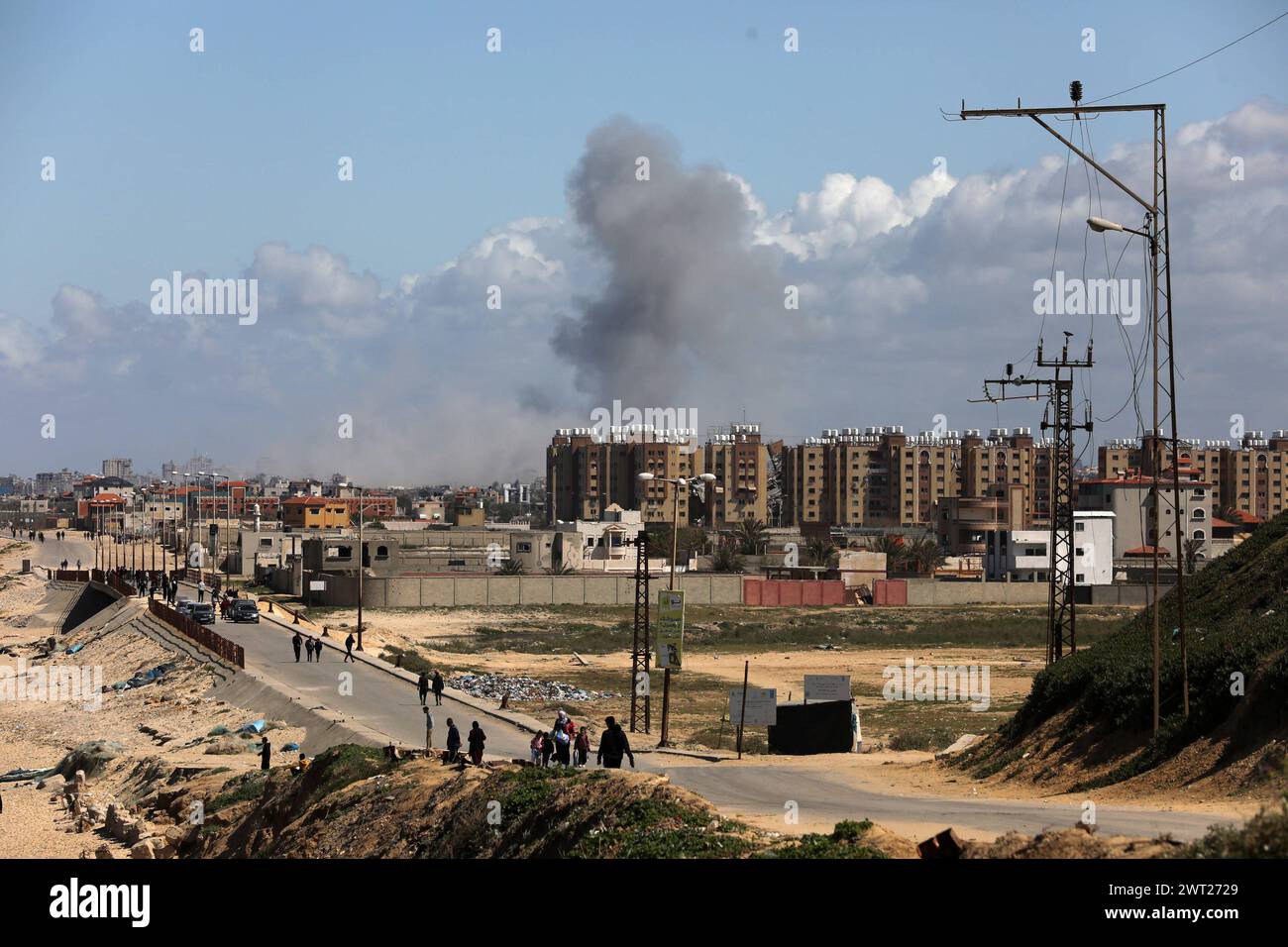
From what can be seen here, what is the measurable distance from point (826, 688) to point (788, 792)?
36.1 feet

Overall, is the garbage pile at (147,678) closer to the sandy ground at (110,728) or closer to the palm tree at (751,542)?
the sandy ground at (110,728)

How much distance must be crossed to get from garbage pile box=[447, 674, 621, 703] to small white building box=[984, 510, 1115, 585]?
57.1 metres

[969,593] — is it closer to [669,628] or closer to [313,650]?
[313,650]

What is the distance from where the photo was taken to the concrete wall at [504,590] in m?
90.6

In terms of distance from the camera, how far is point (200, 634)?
60312 mm

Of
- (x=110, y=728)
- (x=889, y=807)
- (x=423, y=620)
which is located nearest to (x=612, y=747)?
(x=889, y=807)

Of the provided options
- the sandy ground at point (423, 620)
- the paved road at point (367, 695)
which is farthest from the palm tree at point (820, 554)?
the paved road at point (367, 695)

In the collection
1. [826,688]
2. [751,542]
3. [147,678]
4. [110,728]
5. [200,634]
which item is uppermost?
[826,688]

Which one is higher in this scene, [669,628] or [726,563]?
[669,628]

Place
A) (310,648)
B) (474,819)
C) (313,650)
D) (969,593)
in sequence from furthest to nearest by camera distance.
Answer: (969,593) < (313,650) < (310,648) < (474,819)

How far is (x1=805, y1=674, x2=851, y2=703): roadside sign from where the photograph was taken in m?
35.3

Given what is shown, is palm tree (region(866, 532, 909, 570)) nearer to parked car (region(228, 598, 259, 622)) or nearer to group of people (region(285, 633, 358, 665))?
parked car (region(228, 598, 259, 622))

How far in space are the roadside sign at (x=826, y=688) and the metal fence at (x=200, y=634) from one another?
81.7 ft

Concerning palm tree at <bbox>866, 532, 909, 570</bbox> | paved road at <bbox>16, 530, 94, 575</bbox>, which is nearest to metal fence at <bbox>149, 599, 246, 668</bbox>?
palm tree at <bbox>866, 532, 909, 570</bbox>
